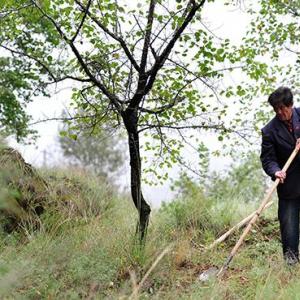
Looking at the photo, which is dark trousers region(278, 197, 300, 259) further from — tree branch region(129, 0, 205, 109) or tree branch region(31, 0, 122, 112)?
tree branch region(31, 0, 122, 112)

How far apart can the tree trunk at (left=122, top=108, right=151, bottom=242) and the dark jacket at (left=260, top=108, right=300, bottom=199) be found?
1.38 metres

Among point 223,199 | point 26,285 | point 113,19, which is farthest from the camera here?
point 223,199

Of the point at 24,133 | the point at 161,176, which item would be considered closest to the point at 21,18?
the point at 161,176

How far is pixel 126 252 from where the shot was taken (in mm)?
5184

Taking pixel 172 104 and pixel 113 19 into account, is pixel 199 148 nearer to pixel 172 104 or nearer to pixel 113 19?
pixel 172 104

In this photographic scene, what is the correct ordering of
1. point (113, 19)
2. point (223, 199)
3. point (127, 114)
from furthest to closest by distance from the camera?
point (223, 199) → point (127, 114) → point (113, 19)

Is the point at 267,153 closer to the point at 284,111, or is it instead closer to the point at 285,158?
the point at 285,158

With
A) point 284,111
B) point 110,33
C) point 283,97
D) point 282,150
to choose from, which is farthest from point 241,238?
point 110,33

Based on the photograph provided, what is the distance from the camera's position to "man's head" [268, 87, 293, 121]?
5.14m

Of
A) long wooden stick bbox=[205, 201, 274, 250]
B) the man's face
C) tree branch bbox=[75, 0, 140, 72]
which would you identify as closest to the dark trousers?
the man's face

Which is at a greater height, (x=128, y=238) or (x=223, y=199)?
(x=128, y=238)

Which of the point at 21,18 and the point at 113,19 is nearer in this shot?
the point at 113,19

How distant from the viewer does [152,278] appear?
4863 millimetres

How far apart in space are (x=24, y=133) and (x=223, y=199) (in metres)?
7.20
